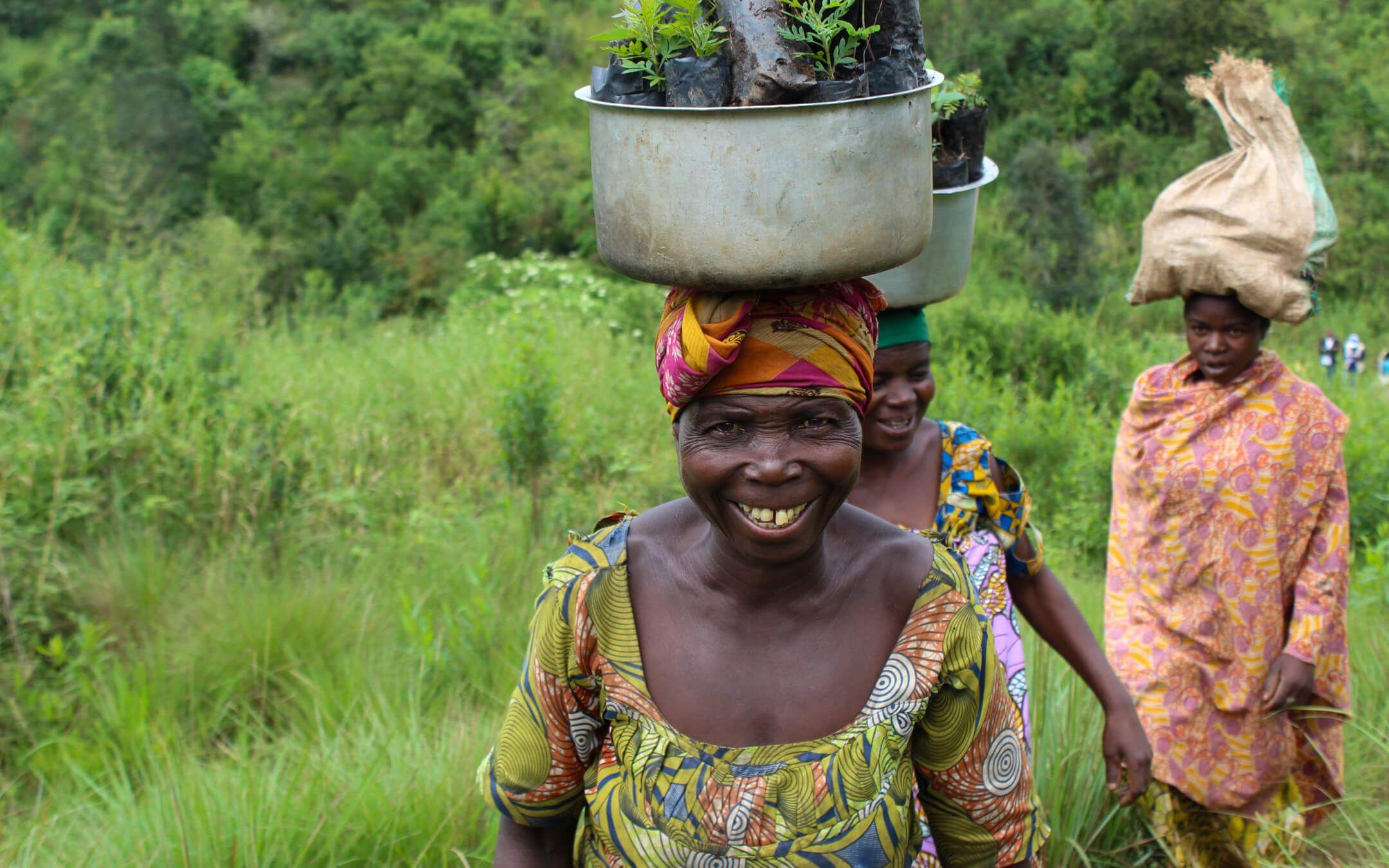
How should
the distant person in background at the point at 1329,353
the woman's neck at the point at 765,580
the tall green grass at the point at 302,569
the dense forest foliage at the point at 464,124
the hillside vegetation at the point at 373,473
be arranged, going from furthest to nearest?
the dense forest foliage at the point at 464,124 < the distant person in background at the point at 1329,353 < the hillside vegetation at the point at 373,473 < the tall green grass at the point at 302,569 < the woman's neck at the point at 765,580

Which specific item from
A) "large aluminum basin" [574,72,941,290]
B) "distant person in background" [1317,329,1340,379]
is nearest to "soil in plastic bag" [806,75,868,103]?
"large aluminum basin" [574,72,941,290]

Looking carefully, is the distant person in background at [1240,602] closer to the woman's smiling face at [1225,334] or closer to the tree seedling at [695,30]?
the woman's smiling face at [1225,334]

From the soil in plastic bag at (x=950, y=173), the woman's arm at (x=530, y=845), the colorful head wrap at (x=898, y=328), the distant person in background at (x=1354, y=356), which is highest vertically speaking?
the soil in plastic bag at (x=950, y=173)

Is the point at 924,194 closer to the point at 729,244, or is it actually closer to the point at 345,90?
the point at 729,244

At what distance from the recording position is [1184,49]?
20562 millimetres

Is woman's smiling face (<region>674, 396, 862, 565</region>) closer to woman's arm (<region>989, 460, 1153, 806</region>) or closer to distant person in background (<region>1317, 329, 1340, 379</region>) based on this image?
woman's arm (<region>989, 460, 1153, 806</region>)

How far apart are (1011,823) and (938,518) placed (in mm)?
949

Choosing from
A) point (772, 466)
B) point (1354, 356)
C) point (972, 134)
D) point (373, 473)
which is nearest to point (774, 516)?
point (772, 466)

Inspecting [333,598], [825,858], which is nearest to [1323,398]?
[825,858]

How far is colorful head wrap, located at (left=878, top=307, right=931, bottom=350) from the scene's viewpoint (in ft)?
8.61

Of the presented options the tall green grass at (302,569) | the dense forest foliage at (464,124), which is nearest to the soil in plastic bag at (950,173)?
the tall green grass at (302,569)

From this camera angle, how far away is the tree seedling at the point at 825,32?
1.44 meters

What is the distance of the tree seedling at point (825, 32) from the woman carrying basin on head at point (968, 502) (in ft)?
3.67

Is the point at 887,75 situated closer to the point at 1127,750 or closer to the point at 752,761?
the point at 752,761
